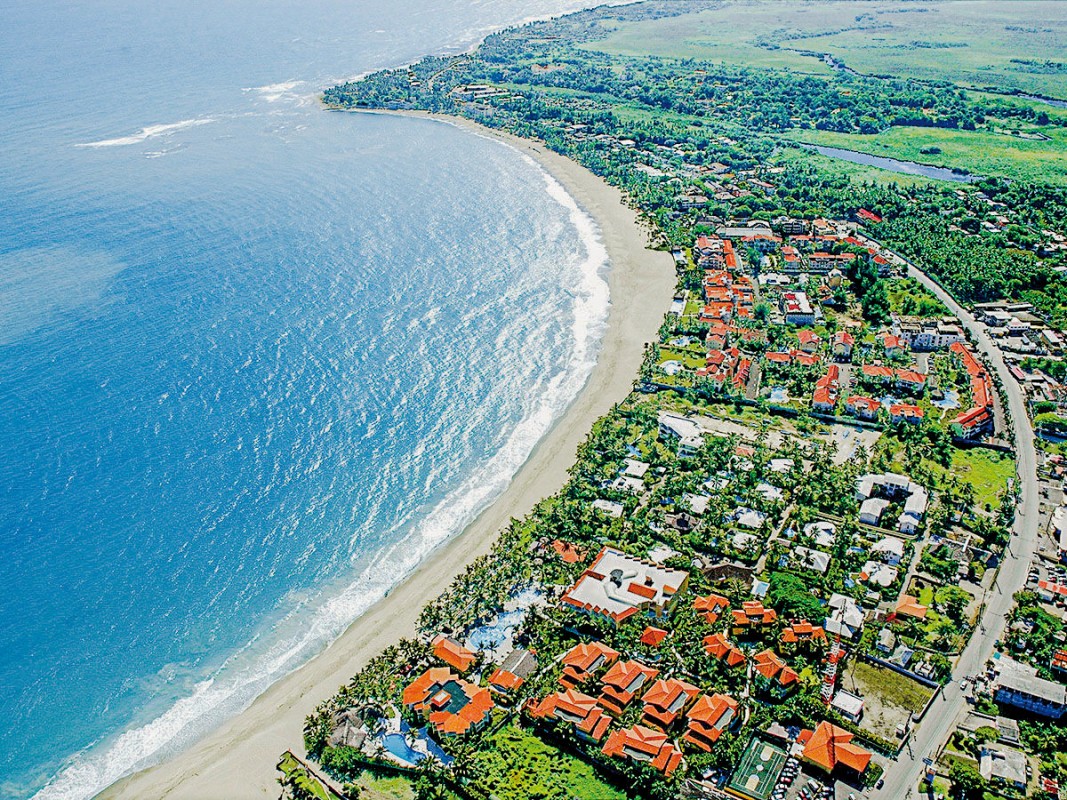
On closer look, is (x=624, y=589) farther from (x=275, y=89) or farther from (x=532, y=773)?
(x=275, y=89)

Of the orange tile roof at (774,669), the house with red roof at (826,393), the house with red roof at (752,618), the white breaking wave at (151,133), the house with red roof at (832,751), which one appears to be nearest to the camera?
the house with red roof at (832,751)

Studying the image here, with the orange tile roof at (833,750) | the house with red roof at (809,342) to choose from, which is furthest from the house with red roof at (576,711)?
the house with red roof at (809,342)

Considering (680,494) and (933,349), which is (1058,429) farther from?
(680,494)

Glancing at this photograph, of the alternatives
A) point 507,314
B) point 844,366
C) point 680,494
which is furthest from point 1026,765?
point 507,314

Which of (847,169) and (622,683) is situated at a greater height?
(847,169)

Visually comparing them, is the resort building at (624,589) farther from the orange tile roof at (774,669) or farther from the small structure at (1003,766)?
the small structure at (1003,766)

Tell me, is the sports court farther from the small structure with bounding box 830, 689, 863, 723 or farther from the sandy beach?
the sandy beach

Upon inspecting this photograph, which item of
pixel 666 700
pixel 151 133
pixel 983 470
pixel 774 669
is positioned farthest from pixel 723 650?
pixel 151 133
